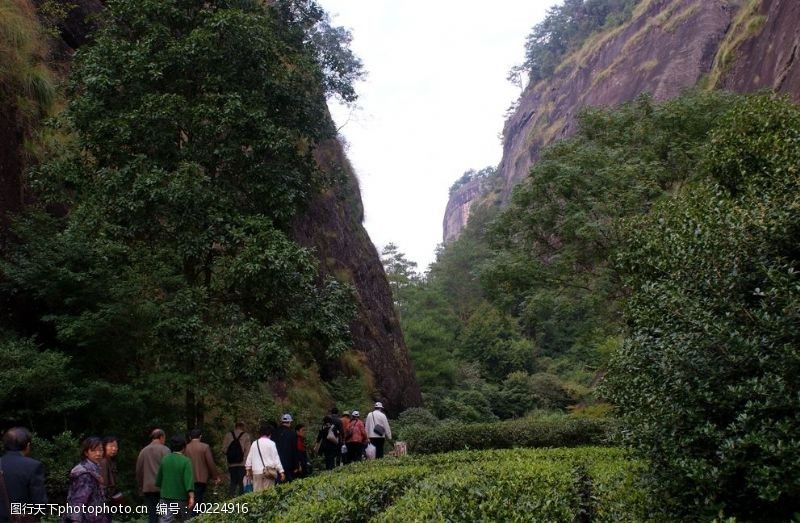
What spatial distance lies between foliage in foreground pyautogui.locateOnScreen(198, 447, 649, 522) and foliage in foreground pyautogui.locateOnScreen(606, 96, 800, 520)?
68 cm

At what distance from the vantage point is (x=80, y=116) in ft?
39.8

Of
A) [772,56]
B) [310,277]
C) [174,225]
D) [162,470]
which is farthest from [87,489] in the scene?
[772,56]

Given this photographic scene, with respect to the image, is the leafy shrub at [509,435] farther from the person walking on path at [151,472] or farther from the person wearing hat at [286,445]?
the person walking on path at [151,472]

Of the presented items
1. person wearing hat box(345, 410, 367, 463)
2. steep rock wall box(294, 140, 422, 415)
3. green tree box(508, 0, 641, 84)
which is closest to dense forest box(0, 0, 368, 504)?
person wearing hat box(345, 410, 367, 463)

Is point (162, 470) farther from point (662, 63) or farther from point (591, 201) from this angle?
point (662, 63)

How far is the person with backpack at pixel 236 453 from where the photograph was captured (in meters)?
10.1

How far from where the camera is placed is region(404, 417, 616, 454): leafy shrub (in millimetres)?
13953

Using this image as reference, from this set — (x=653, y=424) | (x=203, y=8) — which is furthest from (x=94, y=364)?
(x=653, y=424)

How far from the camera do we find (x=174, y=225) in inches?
468

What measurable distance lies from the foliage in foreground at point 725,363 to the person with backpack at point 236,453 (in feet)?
20.4

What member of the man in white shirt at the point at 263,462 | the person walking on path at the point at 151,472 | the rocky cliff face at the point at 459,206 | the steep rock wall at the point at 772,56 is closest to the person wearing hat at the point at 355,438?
the man in white shirt at the point at 263,462

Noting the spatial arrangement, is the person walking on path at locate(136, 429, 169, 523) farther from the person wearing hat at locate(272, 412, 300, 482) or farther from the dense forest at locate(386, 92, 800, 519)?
the dense forest at locate(386, 92, 800, 519)

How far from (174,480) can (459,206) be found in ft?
343

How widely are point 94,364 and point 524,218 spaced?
40.8ft
